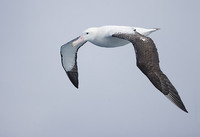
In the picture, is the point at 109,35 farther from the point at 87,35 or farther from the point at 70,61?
the point at 70,61

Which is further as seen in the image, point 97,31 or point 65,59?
point 65,59

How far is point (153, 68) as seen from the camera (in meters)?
13.0

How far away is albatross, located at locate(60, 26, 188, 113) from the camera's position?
501 inches

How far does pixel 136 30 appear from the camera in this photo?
15969 mm

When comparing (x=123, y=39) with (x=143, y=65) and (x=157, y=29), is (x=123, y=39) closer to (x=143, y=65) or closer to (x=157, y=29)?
(x=157, y=29)

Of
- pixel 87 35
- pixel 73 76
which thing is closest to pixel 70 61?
pixel 73 76

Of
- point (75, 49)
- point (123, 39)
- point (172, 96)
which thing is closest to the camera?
point (172, 96)

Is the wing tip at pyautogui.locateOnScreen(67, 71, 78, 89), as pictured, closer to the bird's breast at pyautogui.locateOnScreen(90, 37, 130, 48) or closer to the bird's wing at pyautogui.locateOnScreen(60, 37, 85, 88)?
the bird's wing at pyautogui.locateOnScreen(60, 37, 85, 88)

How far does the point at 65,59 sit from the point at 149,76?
6.73 metres

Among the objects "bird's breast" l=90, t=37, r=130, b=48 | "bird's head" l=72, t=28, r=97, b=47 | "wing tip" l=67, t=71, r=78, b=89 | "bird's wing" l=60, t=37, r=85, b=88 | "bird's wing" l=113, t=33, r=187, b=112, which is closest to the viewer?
"bird's wing" l=113, t=33, r=187, b=112

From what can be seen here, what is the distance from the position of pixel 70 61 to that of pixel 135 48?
589 cm

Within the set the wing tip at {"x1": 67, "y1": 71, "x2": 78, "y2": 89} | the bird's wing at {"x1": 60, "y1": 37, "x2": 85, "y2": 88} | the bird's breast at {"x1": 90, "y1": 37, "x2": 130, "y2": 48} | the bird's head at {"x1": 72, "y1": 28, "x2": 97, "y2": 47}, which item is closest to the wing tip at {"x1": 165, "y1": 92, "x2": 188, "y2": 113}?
the bird's breast at {"x1": 90, "y1": 37, "x2": 130, "y2": 48}

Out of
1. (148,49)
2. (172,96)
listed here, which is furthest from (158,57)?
(172,96)

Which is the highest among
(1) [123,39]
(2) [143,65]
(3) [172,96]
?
(1) [123,39]
